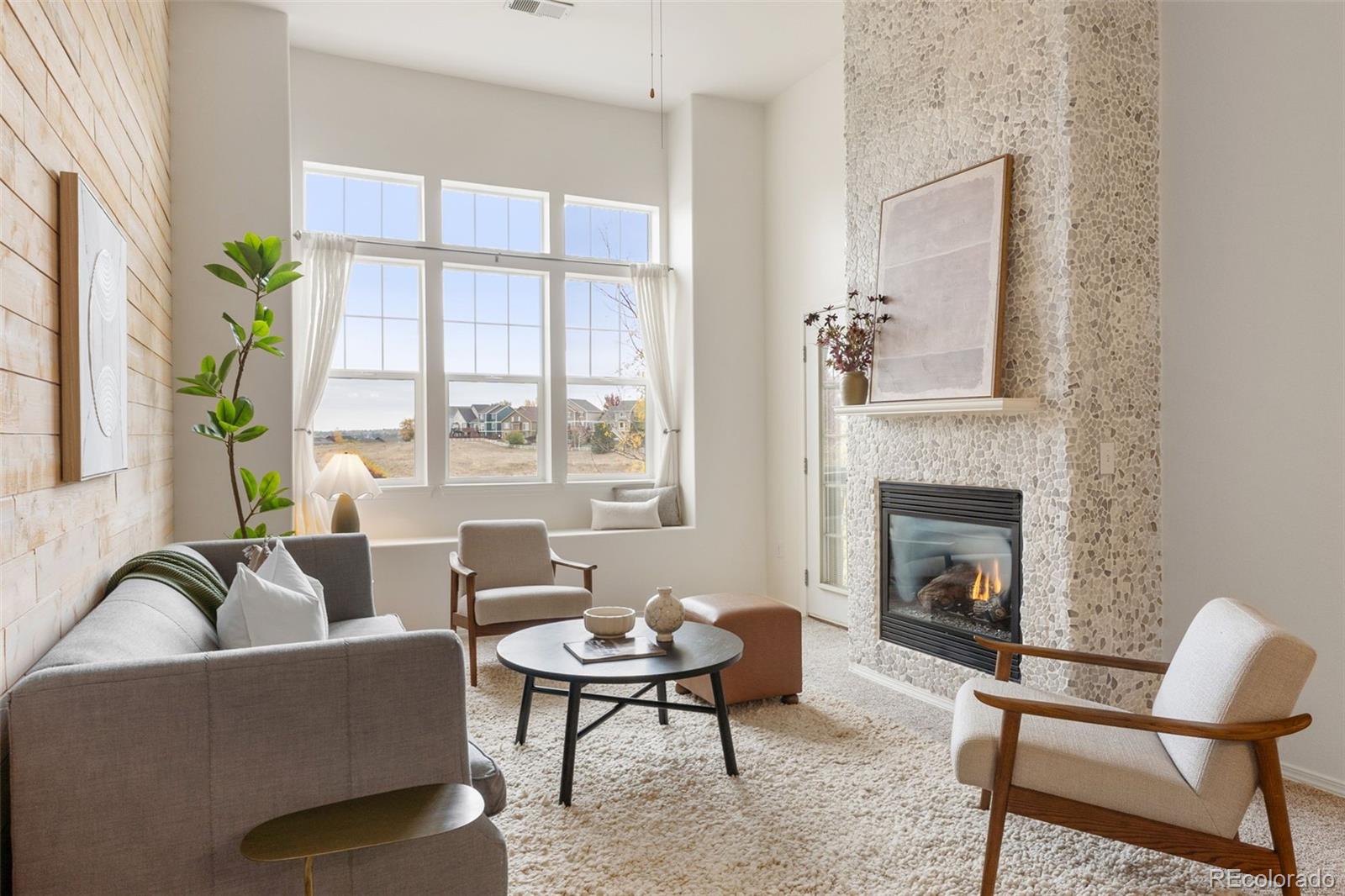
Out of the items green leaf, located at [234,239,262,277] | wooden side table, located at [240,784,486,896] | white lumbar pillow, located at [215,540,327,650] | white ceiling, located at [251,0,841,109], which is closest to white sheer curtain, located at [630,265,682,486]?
white ceiling, located at [251,0,841,109]

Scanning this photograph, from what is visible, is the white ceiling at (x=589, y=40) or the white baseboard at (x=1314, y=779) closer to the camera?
the white baseboard at (x=1314, y=779)

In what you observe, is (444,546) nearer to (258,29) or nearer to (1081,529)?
(258,29)

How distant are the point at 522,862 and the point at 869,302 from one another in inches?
120

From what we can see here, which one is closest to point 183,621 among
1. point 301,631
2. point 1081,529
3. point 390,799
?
point 301,631

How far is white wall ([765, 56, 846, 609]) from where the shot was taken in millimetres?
5441

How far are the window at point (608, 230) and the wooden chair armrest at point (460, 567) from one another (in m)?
2.60

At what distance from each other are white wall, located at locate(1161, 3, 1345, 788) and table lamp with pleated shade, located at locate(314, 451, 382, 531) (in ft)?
13.7

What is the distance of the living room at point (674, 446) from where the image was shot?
1.72 meters

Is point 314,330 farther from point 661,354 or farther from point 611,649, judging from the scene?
point 611,649

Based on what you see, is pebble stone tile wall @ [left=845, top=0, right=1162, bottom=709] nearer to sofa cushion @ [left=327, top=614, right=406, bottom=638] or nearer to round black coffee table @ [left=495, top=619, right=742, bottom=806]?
round black coffee table @ [left=495, top=619, right=742, bottom=806]

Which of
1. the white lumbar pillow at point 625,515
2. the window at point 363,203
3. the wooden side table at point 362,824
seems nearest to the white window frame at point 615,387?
the white lumbar pillow at point 625,515

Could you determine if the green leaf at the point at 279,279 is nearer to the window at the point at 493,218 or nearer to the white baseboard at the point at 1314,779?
the window at the point at 493,218

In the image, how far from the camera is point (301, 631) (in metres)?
2.42

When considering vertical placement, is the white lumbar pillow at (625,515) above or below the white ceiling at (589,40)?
below
